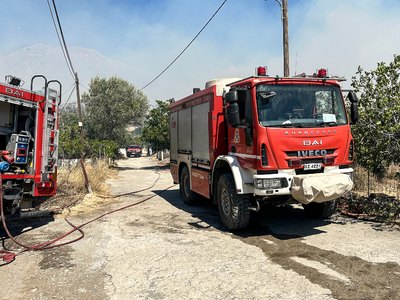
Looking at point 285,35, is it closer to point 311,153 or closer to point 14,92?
point 311,153

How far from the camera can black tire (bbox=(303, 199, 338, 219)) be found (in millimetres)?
7094

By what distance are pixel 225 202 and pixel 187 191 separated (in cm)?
319

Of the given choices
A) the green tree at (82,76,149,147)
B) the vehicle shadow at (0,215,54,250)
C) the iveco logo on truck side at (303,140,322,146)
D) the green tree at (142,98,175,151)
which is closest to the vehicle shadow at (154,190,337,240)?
the iveco logo on truck side at (303,140,322,146)

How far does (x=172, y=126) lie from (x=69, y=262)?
6342 millimetres

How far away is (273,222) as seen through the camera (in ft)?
24.0

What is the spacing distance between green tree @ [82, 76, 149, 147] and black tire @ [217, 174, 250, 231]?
83.1 feet

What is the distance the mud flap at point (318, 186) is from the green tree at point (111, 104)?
26.6 m

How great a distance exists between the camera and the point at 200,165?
842cm

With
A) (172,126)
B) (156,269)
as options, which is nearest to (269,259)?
(156,269)

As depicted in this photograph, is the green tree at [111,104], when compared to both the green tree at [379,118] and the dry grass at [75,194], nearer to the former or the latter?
the dry grass at [75,194]

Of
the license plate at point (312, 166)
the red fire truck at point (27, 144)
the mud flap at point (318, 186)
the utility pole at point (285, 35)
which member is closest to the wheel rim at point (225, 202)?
the mud flap at point (318, 186)

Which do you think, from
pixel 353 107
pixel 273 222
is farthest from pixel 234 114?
pixel 273 222

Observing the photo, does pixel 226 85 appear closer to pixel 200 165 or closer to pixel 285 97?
pixel 285 97

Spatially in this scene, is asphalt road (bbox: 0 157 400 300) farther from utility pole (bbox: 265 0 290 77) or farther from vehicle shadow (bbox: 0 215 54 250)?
utility pole (bbox: 265 0 290 77)
